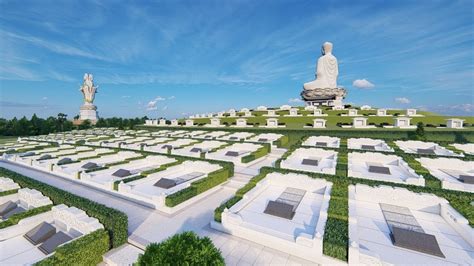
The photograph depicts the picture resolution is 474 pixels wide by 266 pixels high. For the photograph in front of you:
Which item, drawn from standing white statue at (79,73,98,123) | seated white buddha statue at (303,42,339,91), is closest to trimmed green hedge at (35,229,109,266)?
seated white buddha statue at (303,42,339,91)

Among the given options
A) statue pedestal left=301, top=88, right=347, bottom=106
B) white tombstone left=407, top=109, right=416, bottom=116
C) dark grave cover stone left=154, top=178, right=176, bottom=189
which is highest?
statue pedestal left=301, top=88, right=347, bottom=106

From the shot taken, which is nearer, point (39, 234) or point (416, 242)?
point (416, 242)

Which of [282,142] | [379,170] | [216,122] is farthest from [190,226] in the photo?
[216,122]

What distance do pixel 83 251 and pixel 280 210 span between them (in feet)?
31.7

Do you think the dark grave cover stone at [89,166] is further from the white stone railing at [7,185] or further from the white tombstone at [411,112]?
the white tombstone at [411,112]

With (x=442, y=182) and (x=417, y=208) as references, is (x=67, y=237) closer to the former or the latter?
(x=417, y=208)

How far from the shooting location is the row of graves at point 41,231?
30.4 feet

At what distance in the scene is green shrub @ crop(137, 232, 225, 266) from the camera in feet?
20.8

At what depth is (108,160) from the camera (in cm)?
2494

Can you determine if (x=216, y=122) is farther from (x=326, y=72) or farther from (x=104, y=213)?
(x=326, y=72)

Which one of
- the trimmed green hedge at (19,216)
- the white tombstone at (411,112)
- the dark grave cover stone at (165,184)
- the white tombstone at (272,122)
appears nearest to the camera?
the trimmed green hedge at (19,216)

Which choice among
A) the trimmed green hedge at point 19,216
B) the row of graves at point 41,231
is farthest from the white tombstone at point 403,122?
the trimmed green hedge at point 19,216

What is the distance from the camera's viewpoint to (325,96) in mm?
71875

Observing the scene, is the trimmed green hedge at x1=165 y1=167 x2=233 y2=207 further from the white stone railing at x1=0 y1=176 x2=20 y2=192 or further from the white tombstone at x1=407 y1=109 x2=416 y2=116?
the white tombstone at x1=407 y1=109 x2=416 y2=116
